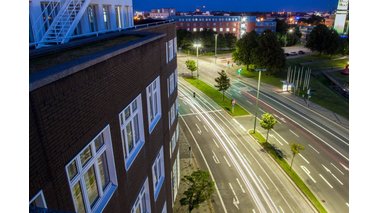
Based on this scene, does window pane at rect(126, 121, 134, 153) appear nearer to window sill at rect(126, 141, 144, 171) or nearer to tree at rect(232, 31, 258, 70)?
window sill at rect(126, 141, 144, 171)

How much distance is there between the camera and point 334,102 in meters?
42.5

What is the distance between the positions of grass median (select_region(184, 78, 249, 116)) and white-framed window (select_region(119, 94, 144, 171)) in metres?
29.8

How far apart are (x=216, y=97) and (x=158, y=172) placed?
110 feet

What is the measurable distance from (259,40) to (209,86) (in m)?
19.1

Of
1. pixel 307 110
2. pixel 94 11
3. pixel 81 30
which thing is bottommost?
pixel 307 110

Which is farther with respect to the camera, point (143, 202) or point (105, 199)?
point (143, 202)

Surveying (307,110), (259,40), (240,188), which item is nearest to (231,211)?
(240,188)

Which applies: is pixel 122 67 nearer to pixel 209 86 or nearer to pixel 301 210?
pixel 301 210

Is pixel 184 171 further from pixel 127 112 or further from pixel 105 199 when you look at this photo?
pixel 105 199

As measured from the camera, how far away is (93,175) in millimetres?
5820

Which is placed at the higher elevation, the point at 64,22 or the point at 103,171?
the point at 64,22

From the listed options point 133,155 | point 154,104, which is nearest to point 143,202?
point 133,155

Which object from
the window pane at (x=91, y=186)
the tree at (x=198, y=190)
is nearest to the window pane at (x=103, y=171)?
the window pane at (x=91, y=186)

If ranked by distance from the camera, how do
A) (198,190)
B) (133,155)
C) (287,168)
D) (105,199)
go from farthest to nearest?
(287,168), (198,190), (133,155), (105,199)
